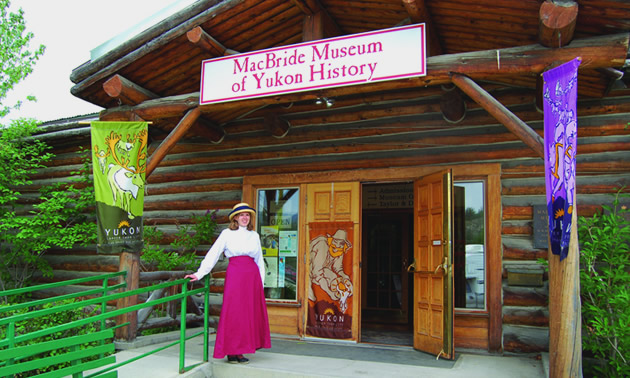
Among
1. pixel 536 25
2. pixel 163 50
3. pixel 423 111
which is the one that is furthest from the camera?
pixel 423 111

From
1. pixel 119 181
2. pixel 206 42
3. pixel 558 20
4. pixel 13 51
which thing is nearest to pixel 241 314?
pixel 119 181

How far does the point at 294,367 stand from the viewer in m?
5.25

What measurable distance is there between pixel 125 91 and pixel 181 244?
2.61 m

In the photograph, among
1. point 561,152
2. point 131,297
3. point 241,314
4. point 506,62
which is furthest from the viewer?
point 131,297

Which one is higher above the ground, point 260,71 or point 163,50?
point 163,50

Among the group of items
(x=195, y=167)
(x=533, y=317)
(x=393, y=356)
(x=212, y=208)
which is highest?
(x=195, y=167)

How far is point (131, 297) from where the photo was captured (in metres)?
6.26

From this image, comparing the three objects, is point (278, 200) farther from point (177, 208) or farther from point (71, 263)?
point (71, 263)

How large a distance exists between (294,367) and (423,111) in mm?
3841

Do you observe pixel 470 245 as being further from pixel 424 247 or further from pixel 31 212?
pixel 31 212

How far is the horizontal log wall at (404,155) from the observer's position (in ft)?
19.3

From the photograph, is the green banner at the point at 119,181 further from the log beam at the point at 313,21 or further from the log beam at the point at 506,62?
the log beam at the point at 313,21

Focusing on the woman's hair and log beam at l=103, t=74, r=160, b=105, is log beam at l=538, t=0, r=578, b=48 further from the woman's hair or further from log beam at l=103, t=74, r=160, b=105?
log beam at l=103, t=74, r=160, b=105

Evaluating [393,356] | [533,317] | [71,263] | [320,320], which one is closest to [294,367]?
[393,356]
